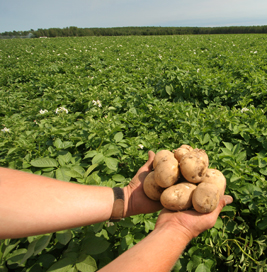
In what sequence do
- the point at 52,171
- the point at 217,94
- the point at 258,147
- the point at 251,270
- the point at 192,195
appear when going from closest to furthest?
the point at 192,195 → the point at 251,270 → the point at 52,171 → the point at 258,147 → the point at 217,94

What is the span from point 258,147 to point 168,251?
80.3 inches

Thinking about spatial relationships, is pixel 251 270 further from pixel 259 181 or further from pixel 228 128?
pixel 228 128

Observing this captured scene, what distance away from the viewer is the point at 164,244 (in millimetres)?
989

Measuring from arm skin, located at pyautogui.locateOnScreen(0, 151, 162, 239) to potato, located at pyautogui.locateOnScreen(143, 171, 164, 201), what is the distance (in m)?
0.30

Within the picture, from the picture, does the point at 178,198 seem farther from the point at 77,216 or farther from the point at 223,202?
the point at 77,216

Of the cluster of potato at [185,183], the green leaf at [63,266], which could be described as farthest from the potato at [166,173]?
the green leaf at [63,266]

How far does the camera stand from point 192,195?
130 centimetres

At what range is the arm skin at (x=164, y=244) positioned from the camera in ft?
2.84

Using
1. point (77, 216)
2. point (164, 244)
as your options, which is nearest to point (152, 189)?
point (164, 244)

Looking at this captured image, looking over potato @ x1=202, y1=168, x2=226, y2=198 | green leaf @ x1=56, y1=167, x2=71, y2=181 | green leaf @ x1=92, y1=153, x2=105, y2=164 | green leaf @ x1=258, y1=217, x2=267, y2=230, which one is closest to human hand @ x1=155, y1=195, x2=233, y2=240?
potato @ x1=202, y1=168, x2=226, y2=198

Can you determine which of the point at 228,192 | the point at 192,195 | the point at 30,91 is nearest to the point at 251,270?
the point at 228,192

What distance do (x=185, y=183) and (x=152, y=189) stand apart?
0.26 m

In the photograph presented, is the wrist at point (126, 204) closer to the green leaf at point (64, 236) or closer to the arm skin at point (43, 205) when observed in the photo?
the arm skin at point (43, 205)

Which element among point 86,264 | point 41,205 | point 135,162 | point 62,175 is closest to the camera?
point 41,205
